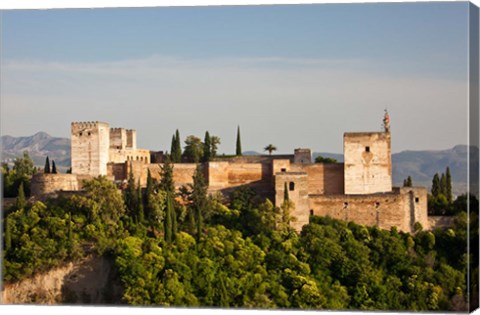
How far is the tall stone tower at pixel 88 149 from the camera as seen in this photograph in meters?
25.4

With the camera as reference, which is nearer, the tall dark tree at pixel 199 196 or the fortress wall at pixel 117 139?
the tall dark tree at pixel 199 196

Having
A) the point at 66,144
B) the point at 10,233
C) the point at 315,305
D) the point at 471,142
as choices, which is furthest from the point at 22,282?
the point at 66,144

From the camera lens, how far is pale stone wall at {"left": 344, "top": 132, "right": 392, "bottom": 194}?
2400cm

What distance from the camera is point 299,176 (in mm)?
22781

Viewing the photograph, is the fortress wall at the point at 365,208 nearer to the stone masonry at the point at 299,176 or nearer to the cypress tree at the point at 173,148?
the stone masonry at the point at 299,176

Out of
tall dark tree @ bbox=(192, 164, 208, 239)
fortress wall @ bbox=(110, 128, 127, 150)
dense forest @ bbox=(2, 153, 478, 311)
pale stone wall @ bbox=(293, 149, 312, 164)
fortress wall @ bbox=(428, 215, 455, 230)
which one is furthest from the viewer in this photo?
fortress wall @ bbox=(110, 128, 127, 150)

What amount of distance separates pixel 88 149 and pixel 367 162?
6049mm

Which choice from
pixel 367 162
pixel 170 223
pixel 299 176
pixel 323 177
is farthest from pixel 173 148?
pixel 170 223

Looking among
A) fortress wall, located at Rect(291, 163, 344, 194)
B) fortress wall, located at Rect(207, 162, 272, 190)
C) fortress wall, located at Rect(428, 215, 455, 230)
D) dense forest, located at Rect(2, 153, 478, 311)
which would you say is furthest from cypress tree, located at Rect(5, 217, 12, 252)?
fortress wall, located at Rect(428, 215, 455, 230)

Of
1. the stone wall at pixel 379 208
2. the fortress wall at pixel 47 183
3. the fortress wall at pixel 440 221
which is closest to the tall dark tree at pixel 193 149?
the fortress wall at pixel 47 183

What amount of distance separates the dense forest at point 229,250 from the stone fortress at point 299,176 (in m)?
0.46

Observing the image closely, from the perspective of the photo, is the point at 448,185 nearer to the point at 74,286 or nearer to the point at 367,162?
the point at 367,162

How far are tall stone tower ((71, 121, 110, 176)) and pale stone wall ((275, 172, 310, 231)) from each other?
180 inches

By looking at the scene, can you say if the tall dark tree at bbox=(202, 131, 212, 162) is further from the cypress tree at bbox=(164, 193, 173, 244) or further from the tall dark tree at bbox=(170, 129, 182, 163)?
the cypress tree at bbox=(164, 193, 173, 244)
